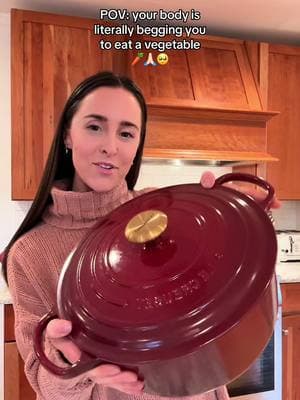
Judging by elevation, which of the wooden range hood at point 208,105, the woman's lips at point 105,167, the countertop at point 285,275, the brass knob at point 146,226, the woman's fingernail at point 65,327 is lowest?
the countertop at point 285,275

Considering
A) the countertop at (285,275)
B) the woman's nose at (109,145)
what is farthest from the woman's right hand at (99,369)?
the countertop at (285,275)

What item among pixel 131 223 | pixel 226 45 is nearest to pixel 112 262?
pixel 131 223

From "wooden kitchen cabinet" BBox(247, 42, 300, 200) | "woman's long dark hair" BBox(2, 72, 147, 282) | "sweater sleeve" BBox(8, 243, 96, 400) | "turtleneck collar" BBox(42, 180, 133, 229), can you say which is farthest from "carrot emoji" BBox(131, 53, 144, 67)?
"sweater sleeve" BBox(8, 243, 96, 400)

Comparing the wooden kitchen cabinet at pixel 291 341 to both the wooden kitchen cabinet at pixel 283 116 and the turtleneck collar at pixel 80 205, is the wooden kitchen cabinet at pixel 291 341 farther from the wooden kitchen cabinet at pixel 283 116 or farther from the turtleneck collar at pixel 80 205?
the turtleneck collar at pixel 80 205

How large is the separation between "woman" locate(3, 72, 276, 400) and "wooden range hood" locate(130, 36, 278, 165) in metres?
1.20

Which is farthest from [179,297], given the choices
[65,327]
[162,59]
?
[162,59]

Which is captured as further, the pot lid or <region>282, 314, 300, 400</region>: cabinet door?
<region>282, 314, 300, 400</region>: cabinet door

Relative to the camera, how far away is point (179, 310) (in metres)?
0.46

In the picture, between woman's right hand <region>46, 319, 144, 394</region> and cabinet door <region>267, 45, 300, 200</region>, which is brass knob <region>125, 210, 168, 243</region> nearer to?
woman's right hand <region>46, 319, 144, 394</region>

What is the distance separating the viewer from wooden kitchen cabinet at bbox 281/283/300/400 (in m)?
2.21

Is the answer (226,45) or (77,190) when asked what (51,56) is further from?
(77,190)

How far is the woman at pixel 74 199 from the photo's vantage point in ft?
2.48

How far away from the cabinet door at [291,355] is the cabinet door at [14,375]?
4.16 feet

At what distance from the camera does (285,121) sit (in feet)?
8.44
